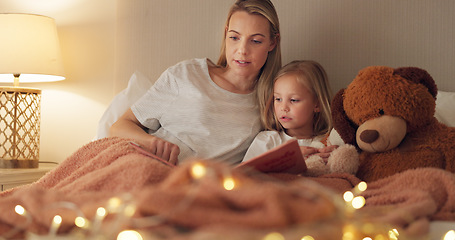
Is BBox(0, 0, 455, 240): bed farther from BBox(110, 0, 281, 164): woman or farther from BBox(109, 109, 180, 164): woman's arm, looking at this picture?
BBox(110, 0, 281, 164): woman

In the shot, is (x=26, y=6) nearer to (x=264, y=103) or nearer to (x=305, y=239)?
(x=264, y=103)

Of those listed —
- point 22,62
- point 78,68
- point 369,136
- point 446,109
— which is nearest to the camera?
point 369,136

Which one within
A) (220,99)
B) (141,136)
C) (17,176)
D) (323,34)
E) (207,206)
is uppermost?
(323,34)

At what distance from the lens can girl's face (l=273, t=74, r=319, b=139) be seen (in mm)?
1393

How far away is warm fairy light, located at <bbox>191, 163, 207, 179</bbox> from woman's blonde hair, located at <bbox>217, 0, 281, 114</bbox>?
0.90m

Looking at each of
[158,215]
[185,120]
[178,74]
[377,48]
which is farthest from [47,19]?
[158,215]

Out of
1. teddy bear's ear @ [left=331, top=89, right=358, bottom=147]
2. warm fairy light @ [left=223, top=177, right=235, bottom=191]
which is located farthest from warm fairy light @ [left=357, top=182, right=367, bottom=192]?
warm fairy light @ [left=223, top=177, right=235, bottom=191]

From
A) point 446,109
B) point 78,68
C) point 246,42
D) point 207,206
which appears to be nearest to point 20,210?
point 207,206

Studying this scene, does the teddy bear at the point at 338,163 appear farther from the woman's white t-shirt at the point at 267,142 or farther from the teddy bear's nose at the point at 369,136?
the woman's white t-shirt at the point at 267,142

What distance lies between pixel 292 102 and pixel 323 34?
385 millimetres

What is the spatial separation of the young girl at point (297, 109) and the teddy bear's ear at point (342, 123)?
21 cm

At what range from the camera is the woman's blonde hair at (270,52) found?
1.48m

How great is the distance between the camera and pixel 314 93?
56.2 inches

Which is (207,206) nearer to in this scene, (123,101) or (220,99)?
(220,99)
